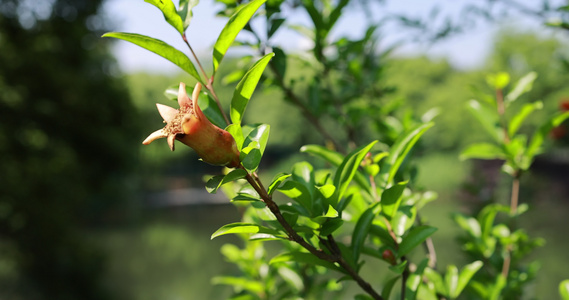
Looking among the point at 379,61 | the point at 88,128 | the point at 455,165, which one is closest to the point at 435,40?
the point at 379,61

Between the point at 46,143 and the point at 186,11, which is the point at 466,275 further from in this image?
the point at 46,143

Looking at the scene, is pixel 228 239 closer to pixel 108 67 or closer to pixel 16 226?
pixel 16 226

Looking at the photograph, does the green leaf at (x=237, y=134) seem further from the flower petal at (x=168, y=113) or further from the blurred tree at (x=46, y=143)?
the blurred tree at (x=46, y=143)

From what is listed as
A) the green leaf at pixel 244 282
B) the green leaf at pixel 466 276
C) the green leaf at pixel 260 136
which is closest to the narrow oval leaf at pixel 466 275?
the green leaf at pixel 466 276

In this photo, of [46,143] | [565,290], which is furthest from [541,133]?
[46,143]

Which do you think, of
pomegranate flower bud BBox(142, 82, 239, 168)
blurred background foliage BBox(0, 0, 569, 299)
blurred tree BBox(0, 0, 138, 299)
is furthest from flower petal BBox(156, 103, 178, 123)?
blurred tree BBox(0, 0, 138, 299)

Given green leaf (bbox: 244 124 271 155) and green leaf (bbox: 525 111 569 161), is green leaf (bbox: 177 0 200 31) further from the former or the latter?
green leaf (bbox: 525 111 569 161)
